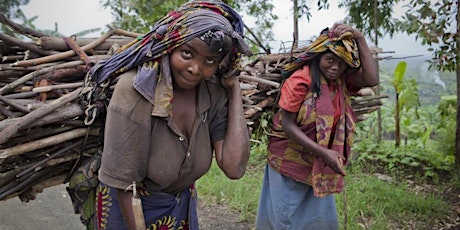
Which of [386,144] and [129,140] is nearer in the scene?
[129,140]

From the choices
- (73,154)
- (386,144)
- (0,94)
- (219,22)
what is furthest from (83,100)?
(386,144)

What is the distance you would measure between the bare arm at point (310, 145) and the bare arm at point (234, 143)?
28.9 inches

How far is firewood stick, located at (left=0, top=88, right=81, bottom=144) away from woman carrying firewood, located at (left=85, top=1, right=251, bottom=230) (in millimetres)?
201

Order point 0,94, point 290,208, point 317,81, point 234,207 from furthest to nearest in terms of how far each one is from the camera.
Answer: point 234,207
point 290,208
point 317,81
point 0,94

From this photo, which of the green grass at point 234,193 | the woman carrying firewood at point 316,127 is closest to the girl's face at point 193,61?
the woman carrying firewood at point 316,127

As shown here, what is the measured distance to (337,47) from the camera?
242 cm

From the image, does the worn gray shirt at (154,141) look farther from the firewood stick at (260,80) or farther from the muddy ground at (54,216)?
the muddy ground at (54,216)

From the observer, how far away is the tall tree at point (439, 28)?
13.3 ft

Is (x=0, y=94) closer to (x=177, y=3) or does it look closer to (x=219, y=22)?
(x=219, y=22)

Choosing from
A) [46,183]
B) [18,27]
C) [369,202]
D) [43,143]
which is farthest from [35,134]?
[369,202]

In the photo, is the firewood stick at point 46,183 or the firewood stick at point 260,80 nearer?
the firewood stick at point 46,183

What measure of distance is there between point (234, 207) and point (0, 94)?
261cm

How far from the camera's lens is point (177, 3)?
550cm

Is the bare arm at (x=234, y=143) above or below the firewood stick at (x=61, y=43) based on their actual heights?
below
